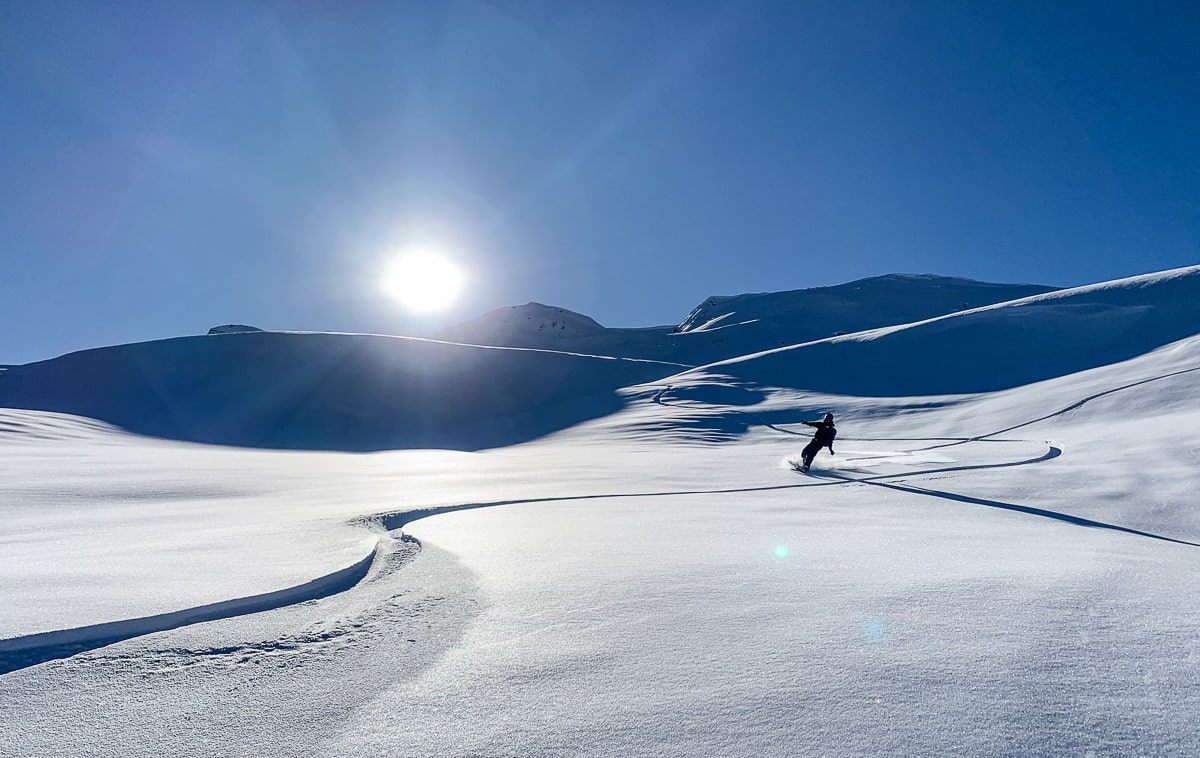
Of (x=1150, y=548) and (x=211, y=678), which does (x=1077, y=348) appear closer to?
(x=1150, y=548)

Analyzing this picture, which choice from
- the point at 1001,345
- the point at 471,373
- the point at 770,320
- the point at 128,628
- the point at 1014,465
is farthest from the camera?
the point at 770,320

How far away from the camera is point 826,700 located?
6.40 feet

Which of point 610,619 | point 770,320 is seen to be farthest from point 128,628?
point 770,320

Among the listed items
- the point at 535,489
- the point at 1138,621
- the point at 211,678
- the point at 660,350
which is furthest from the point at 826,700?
the point at 660,350

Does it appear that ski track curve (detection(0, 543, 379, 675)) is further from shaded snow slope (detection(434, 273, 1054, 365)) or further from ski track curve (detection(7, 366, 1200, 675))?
shaded snow slope (detection(434, 273, 1054, 365))

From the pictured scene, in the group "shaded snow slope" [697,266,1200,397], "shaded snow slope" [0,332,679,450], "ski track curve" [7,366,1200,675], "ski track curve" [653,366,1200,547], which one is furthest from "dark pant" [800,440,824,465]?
"shaded snow slope" [697,266,1200,397]

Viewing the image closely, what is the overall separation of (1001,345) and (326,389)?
37421mm

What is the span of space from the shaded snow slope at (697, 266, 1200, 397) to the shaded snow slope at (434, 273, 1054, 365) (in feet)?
68.5

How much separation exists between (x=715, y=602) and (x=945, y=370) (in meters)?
32.2

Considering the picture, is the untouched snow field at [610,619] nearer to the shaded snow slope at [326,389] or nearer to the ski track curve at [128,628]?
the ski track curve at [128,628]

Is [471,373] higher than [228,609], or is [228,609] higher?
[471,373]

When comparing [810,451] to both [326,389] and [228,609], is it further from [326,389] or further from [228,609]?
[326,389]

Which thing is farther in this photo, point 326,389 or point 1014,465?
point 326,389

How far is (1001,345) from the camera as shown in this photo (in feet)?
104
